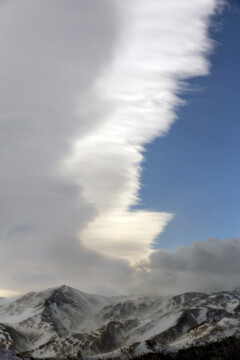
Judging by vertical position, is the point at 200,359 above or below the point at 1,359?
below

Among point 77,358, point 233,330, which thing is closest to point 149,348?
point 77,358

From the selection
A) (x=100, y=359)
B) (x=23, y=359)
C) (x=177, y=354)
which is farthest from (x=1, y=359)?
(x=177, y=354)

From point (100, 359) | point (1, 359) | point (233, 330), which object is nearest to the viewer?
point (1, 359)

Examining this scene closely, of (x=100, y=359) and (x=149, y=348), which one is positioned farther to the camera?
(x=149, y=348)

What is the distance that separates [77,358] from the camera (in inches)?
3462

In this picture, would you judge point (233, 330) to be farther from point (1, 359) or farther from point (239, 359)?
point (1, 359)

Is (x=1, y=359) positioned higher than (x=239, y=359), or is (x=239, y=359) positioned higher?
(x=1, y=359)

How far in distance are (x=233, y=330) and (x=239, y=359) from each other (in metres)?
50.4

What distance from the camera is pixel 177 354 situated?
10531 centimetres

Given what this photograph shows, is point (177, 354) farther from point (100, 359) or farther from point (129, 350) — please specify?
point (100, 359)

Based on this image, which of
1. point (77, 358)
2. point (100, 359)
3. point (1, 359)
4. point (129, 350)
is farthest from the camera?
point (129, 350)

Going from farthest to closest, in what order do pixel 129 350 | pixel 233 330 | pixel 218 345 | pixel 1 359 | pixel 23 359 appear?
pixel 233 330 → pixel 218 345 → pixel 129 350 → pixel 23 359 → pixel 1 359

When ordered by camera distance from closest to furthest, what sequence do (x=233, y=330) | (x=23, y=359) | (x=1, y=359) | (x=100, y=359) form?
1. (x=1, y=359)
2. (x=23, y=359)
3. (x=100, y=359)
4. (x=233, y=330)

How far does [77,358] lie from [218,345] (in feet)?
191
